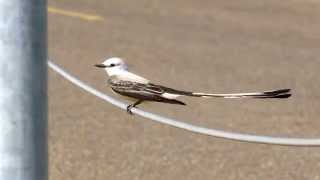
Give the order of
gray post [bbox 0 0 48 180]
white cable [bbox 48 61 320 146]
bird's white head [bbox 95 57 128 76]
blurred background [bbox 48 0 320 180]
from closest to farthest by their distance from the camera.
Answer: gray post [bbox 0 0 48 180] → white cable [bbox 48 61 320 146] → bird's white head [bbox 95 57 128 76] → blurred background [bbox 48 0 320 180]

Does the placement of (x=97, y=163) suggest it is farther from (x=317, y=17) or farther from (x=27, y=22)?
(x=317, y=17)

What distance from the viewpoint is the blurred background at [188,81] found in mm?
5695

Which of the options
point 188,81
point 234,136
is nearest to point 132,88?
point 234,136

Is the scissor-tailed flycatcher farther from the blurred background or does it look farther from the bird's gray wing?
the blurred background

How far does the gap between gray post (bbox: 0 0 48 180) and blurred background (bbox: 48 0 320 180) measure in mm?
518

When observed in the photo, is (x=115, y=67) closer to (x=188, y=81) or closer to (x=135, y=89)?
(x=135, y=89)

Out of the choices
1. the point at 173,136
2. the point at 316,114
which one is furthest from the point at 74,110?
the point at 316,114

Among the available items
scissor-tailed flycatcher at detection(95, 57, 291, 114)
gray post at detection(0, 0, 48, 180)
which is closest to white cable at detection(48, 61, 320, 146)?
scissor-tailed flycatcher at detection(95, 57, 291, 114)

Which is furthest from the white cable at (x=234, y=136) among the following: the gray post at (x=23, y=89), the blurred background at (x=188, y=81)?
the gray post at (x=23, y=89)

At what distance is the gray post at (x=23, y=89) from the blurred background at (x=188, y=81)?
52 cm

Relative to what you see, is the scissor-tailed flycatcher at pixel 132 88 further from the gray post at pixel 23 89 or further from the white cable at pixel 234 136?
the gray post at pixel 23 89

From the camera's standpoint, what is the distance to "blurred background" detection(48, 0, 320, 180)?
5695 millimetres

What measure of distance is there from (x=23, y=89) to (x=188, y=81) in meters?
5.56

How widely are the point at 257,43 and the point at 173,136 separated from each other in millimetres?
3684
